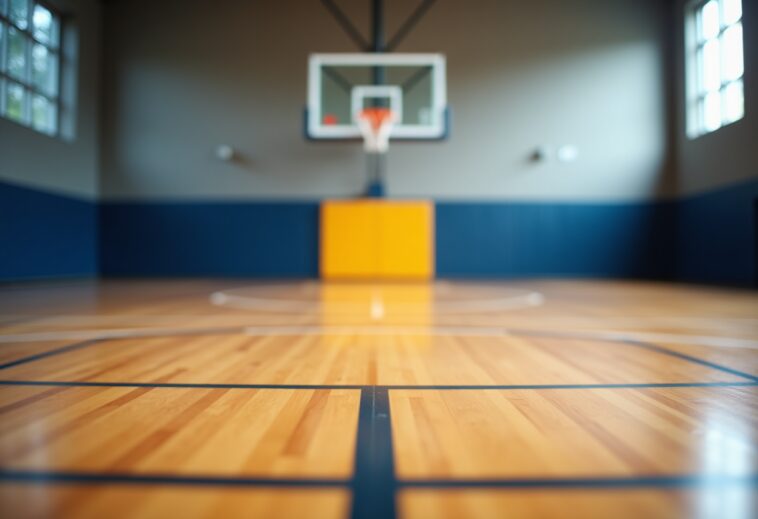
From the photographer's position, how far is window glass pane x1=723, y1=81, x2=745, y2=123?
22.4 feet

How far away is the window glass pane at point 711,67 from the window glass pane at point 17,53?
9.63 m

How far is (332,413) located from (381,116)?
583cm

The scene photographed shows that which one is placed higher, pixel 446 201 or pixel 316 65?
pixel 316 65

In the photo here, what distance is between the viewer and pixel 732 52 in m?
6.96

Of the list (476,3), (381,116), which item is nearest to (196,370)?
(381,116)

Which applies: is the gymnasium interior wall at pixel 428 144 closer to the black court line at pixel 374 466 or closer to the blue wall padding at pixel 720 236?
the blue wall padding at pixel 720 236

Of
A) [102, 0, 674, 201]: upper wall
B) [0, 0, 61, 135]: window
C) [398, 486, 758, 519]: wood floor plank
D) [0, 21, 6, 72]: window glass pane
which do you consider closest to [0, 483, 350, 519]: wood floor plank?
[398, 486, 758, 519]: wood floor plank

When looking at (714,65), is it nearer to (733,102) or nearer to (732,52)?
(732,52)

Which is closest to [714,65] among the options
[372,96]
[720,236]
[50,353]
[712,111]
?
[712,111]

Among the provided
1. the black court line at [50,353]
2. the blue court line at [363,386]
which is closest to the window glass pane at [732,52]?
the blue court line at [363,386]

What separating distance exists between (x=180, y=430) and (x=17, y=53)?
7724 millimetres

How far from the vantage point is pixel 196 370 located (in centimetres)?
177

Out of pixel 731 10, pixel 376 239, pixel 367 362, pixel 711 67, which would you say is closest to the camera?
pixel 367 362

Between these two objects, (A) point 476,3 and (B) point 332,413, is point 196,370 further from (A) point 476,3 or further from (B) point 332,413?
(A) point 476,3
